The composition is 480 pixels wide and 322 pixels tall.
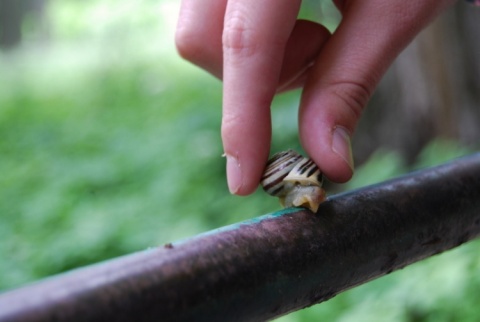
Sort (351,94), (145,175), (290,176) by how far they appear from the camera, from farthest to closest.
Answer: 1. (145,175)
2. (351,94)
3. (290,176)

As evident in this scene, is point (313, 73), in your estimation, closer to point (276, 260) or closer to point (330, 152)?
point (330, 152)

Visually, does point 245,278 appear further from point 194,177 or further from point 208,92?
point 208,92

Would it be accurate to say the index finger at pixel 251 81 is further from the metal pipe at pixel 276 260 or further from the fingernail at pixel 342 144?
the metal pipe at pixel 276 260

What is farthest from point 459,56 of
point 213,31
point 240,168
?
point 240,168

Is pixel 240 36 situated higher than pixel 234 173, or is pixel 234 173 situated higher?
pixel 240 36

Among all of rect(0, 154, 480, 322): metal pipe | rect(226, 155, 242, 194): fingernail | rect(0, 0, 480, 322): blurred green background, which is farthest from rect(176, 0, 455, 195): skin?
rect(0, 0, 480, 322): blurred green background

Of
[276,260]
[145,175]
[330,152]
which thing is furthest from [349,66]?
[145,175]

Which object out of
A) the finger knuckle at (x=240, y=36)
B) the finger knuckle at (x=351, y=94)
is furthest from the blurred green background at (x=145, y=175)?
the finger knuckle at (x=240, y=36)
